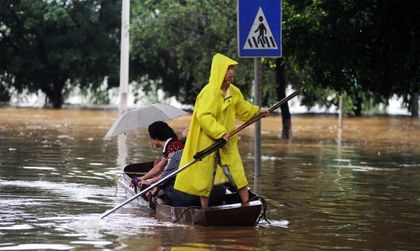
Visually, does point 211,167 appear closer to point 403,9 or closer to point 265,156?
point 403,9

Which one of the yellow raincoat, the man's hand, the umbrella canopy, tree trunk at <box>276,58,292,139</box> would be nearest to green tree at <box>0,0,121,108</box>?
tree trunk at <box>276,58,292,139</box>

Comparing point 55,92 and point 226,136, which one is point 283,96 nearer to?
point 226,136

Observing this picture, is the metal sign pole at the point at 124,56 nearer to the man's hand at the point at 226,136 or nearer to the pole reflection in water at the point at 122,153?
the pole reflection in water at the point at 122,153

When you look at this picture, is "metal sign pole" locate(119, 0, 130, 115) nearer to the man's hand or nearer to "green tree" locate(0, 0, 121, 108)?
"green tree" locate(0, 0, 121, 108)

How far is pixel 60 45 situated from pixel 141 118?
Result: 160 ft

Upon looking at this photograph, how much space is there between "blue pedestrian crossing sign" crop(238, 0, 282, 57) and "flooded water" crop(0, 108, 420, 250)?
2.16 metres

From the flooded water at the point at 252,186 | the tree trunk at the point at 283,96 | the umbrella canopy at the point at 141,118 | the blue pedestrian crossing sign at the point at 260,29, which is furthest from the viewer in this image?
the tree trunk at the point at 283,96

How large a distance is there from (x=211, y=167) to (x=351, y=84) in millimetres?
10943

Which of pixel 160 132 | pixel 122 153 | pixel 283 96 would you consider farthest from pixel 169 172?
pixel 283 96

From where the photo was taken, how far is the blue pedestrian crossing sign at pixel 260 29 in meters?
14.5

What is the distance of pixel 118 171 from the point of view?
18297mm

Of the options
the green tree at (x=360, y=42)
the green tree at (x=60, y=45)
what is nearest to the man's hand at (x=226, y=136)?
the green tree at (x=360, y=42)

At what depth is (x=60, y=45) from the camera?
204ft

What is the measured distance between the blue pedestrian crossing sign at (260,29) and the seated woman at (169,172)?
230 cm
